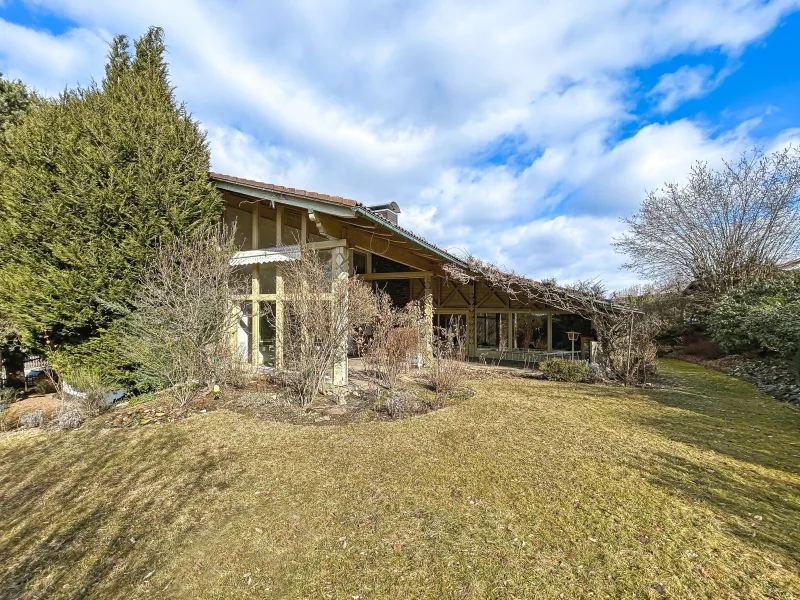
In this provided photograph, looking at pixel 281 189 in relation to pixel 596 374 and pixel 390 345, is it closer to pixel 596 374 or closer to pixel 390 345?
pixel 390 345

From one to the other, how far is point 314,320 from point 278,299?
250cm

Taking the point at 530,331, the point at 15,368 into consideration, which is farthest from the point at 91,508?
the point at 530,331

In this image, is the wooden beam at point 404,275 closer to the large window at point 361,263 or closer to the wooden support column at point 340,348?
the large window at point 361,263

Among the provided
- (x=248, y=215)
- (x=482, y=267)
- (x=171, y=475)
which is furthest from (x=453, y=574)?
(x=248, y=215)

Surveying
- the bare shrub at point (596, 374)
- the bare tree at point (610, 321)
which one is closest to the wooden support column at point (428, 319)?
the bare tree at point (610, 321)

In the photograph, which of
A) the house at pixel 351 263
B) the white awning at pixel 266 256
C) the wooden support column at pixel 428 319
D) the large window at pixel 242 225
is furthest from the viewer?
the large window at pixel 242 225

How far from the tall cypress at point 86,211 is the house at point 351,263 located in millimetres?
1690

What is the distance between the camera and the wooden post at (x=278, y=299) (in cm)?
877

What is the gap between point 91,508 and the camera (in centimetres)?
384

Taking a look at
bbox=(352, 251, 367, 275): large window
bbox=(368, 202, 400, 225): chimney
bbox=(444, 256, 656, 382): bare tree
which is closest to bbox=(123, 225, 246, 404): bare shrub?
bbox=(368, 202, 400, 225): chimney

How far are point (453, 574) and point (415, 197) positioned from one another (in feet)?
76.1

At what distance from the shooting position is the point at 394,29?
324 inches

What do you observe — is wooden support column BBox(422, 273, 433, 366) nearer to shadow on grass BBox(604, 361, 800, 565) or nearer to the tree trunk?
shadow on grass BBox(604, 361, 800, 565)

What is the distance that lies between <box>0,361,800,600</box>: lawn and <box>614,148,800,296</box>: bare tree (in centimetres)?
1438
